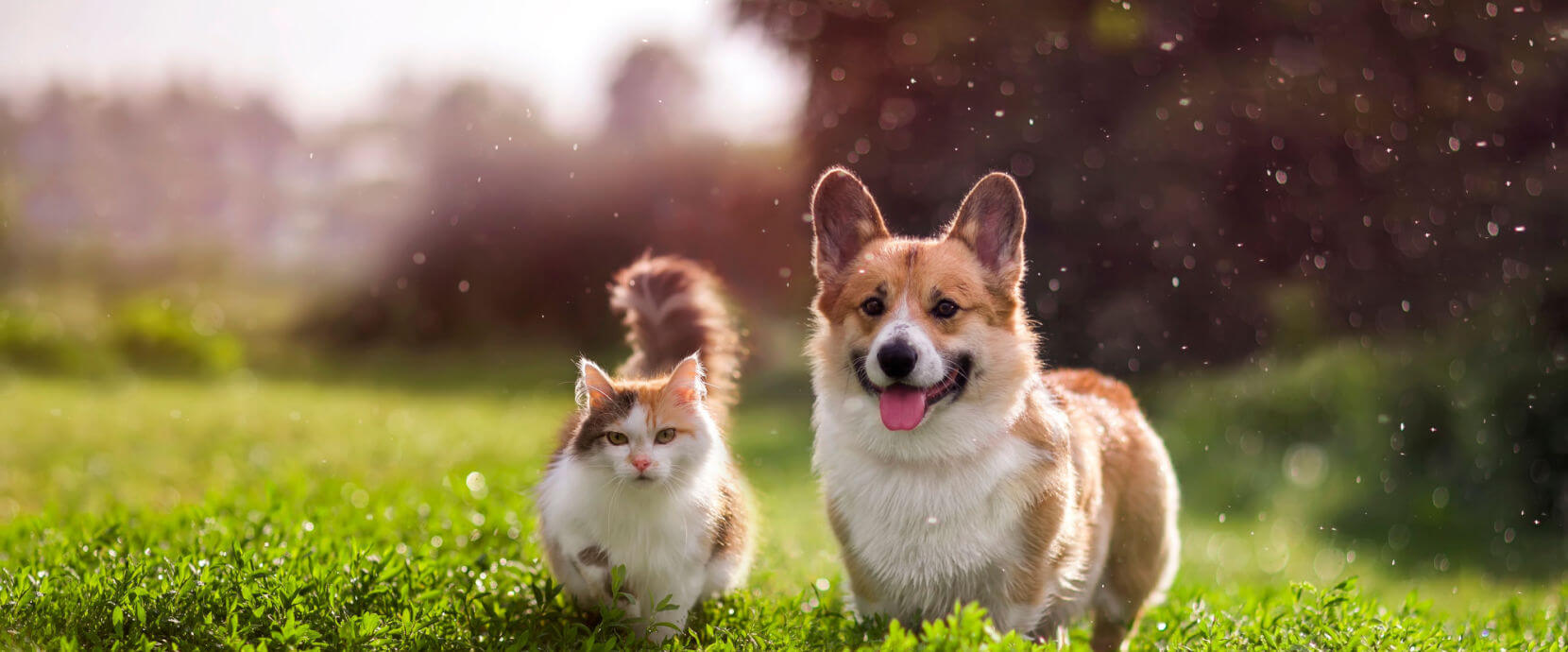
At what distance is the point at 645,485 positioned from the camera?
3883mm

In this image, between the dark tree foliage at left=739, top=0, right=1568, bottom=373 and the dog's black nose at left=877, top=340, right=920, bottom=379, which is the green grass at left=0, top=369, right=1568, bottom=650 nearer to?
the dog's black nose at left=877, top=340, right=920, bottom=379

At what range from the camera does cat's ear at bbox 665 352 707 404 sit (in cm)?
393

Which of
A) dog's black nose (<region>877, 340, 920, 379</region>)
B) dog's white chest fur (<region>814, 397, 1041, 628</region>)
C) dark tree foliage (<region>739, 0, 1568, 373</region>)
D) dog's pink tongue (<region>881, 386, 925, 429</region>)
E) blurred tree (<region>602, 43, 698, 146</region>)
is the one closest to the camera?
dog's black nose (<region>877, 340, 920, 379</region>)

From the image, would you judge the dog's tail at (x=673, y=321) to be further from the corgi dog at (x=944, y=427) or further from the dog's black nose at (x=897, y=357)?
the dog's black nose at (x=897, y=357)

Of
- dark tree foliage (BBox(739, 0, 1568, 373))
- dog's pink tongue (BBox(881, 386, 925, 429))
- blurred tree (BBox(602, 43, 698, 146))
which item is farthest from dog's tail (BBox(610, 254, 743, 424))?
blurred tree (BBox(602, 43, 698, 146))

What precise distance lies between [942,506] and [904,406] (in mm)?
423

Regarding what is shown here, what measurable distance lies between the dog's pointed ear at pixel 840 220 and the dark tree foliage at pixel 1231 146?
14.9 feet

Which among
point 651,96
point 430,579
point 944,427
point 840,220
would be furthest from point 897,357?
point 651,96

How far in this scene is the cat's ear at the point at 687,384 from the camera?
3928 mm

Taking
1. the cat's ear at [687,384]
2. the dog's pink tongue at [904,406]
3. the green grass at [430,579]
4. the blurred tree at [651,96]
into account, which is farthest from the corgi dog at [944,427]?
the blurred tree at [651,96]

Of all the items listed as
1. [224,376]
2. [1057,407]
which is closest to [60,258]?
[224,376]

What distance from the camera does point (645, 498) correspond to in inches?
155

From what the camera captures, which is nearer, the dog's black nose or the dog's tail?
the dog's black nose

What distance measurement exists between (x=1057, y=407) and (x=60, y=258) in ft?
43.2
